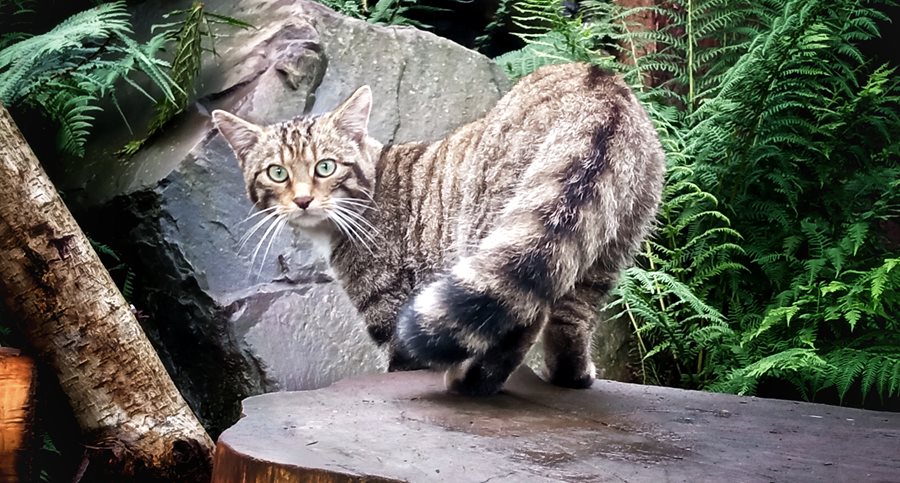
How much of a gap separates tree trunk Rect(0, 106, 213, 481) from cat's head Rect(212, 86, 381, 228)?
2.01 ft

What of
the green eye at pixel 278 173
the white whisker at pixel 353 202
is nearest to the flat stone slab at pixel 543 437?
the white whisker at pixel 353 202

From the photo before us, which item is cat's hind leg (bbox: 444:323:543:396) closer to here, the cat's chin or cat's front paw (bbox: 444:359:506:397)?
cat's front paw (bbox: 444:359:506:397)

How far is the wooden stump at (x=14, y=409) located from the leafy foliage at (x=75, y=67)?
2.96 ft

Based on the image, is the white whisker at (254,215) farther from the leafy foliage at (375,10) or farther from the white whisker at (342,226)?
the leafy foliage at (375,10)

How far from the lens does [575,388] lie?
2.63 metres

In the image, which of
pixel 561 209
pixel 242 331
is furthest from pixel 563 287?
pixel 242 331

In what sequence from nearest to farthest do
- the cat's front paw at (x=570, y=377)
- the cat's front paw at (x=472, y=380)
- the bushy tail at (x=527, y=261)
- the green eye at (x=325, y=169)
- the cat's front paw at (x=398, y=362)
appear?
the bushy tail at (x=527, y=261) → the cat's front paw at (x=472, y=380) → the cat's front paw at (x=570, y=377) → the cat's front paw at (x=398, y=362) → the green eye at (x=325, y=169)

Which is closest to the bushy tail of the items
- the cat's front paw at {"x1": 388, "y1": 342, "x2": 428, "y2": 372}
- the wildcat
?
the wildcat

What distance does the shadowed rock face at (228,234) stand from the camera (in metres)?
3.07

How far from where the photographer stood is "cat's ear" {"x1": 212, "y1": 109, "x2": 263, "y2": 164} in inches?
117

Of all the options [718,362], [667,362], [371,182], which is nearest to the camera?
[371,182]

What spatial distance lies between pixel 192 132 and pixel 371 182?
79 centimetres

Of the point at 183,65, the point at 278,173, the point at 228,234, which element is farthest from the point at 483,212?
the point at 183,65

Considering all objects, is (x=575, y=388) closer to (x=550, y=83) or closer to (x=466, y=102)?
(x=550, y=83)
